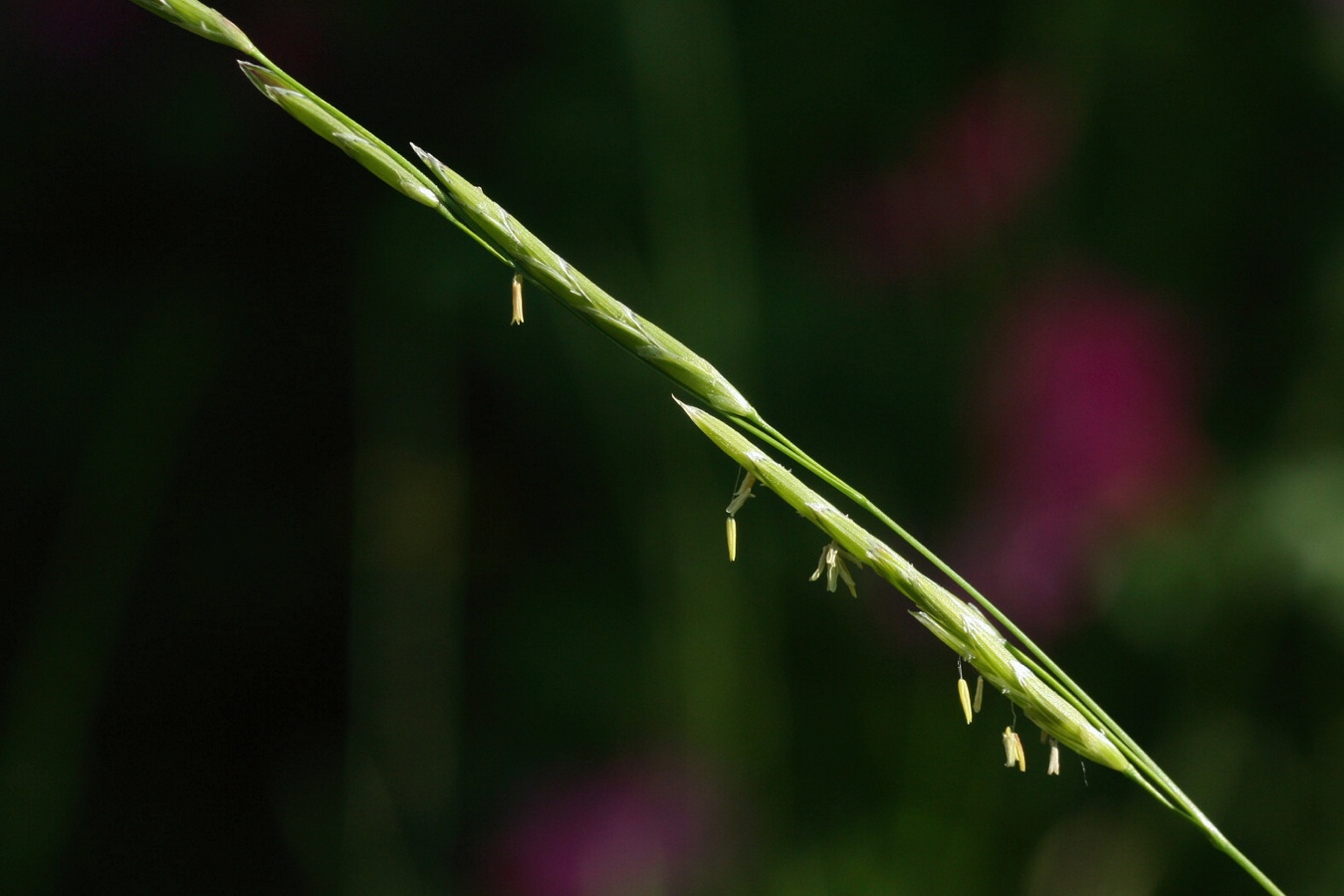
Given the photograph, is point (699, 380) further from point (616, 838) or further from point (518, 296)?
point (616, 838)

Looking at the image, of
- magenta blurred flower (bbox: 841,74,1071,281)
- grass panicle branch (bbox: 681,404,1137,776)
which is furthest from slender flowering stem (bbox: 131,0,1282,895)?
magenta blurred flower (bbox: 841,74,1071,281)

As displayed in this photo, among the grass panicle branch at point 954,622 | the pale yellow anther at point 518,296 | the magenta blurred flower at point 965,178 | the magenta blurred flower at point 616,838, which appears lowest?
the magenta blurred flower at point 616,838

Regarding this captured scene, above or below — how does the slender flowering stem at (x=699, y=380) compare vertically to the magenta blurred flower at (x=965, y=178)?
below

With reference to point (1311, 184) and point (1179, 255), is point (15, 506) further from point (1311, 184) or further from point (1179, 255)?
point (1311, 184)

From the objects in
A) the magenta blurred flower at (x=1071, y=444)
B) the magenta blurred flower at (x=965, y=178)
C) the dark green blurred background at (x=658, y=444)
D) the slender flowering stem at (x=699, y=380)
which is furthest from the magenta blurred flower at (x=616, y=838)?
the slender flowering stem at (x=699, y=380)

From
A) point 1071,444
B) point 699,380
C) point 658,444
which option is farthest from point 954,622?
point 658,444

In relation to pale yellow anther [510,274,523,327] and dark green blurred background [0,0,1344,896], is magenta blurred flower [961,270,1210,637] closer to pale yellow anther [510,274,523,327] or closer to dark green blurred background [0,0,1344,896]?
dark green blurred background [0,0,1344,896]

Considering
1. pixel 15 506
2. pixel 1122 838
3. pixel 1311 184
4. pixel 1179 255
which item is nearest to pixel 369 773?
pixel 15 506

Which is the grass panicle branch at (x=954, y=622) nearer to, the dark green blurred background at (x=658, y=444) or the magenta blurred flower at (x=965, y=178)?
the dark green blurred background at (x=658, y=444)
